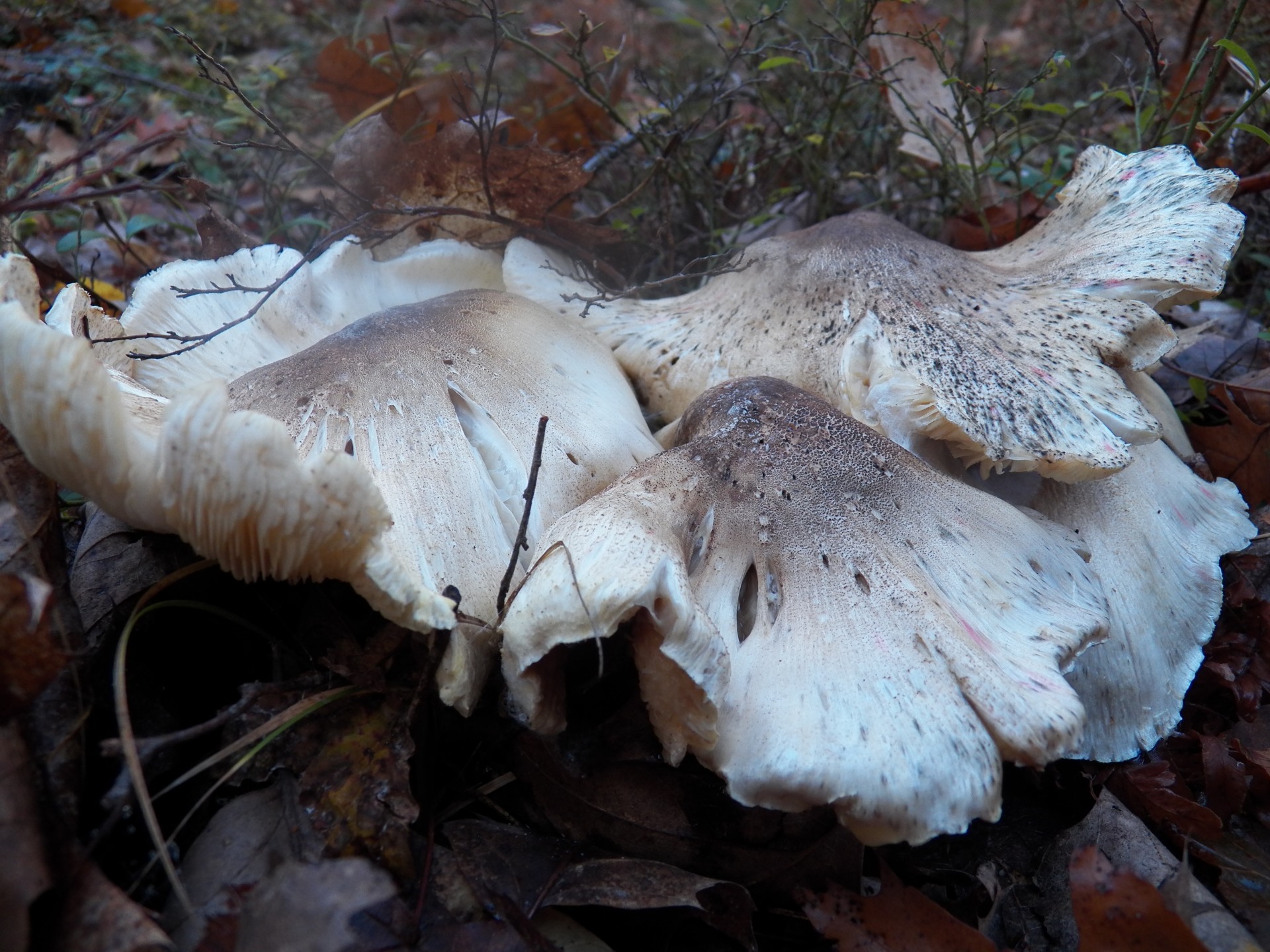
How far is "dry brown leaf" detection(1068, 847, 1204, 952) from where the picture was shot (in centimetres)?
158

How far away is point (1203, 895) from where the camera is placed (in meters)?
1.87

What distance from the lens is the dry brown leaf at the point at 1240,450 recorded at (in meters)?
2.75

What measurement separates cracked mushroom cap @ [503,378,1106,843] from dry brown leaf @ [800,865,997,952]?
30cm

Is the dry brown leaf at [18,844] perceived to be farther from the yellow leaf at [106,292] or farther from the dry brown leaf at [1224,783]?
the dry brown leaf at [1224,783]

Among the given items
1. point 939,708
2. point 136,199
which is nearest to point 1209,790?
point 939,708

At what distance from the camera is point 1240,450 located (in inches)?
111

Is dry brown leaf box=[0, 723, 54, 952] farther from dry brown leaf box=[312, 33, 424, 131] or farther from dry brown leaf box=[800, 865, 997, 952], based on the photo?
dry brown leaf box=[312, 33, 424, 131]

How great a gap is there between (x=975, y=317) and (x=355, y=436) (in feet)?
5.93

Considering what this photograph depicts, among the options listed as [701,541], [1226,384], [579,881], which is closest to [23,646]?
[579,881]

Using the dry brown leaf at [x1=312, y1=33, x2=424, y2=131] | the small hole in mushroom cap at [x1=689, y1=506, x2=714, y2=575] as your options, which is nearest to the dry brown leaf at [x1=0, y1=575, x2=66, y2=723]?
the small hole in mushroom cap at [x1=689, y1=506, x2=714, y2=575]

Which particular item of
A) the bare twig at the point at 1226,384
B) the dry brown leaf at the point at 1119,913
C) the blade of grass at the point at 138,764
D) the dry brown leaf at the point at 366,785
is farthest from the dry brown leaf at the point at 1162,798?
the blade of grass at the point at 138,764

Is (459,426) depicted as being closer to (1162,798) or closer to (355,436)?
(355,436)

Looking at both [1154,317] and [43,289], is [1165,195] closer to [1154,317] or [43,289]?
[1154,317]

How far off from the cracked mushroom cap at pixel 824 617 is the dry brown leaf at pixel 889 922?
0.30 m
